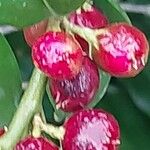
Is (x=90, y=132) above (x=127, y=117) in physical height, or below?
above

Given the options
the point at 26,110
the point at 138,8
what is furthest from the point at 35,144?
the point at 138,8

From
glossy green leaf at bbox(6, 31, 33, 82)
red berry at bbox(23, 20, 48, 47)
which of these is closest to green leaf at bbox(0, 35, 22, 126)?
red berry at bbox(23, 20, 48, 47)

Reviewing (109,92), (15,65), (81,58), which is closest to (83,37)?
(81,58)

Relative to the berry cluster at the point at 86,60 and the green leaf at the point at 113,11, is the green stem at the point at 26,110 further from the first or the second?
the green leaf at the point at 113,11

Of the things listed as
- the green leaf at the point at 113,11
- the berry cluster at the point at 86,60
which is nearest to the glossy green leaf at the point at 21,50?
the green leaf at the point at 113,11

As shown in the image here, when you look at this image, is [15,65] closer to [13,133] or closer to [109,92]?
[13,133]

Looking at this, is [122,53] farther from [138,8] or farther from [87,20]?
[138,8]
